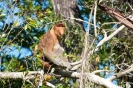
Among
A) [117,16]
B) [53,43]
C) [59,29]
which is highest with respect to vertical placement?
[59,29]

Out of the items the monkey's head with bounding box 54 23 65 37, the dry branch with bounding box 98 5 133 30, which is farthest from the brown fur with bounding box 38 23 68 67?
the dry branch with bounding box 98 5 133 30

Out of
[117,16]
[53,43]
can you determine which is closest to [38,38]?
[53,43]

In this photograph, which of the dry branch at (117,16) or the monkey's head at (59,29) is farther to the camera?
the monkey's head at (59,29)

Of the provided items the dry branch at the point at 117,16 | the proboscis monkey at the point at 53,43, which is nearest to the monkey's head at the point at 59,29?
the proboscis monkey at the point at 53,43

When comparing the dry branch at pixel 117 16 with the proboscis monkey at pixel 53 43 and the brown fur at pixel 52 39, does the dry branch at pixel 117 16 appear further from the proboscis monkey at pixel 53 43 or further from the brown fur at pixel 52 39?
the brown fur at pixel 52 39

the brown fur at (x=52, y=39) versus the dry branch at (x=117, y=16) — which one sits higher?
the brown fur at (x=52, y=39)

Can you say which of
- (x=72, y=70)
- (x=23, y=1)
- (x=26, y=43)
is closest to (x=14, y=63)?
(x=72, y=70)

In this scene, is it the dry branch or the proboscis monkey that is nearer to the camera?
the dry branch

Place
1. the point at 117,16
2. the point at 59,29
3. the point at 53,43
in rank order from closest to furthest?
the point at 117,16 < the point at 59,29 < the point at 53,43

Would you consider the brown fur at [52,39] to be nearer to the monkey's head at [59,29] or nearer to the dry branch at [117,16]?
the monkey's head at [59,29]

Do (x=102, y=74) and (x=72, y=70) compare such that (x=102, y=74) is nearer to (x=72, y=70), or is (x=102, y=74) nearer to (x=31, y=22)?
(x=72, y=70)

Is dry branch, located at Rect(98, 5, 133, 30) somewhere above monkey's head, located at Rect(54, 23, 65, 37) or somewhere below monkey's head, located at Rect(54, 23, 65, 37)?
below

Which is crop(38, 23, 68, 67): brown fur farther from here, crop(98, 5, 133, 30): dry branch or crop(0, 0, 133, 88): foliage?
crop(98, 5, 133, 30): dry branch

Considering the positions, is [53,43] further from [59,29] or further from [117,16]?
[117,16]
